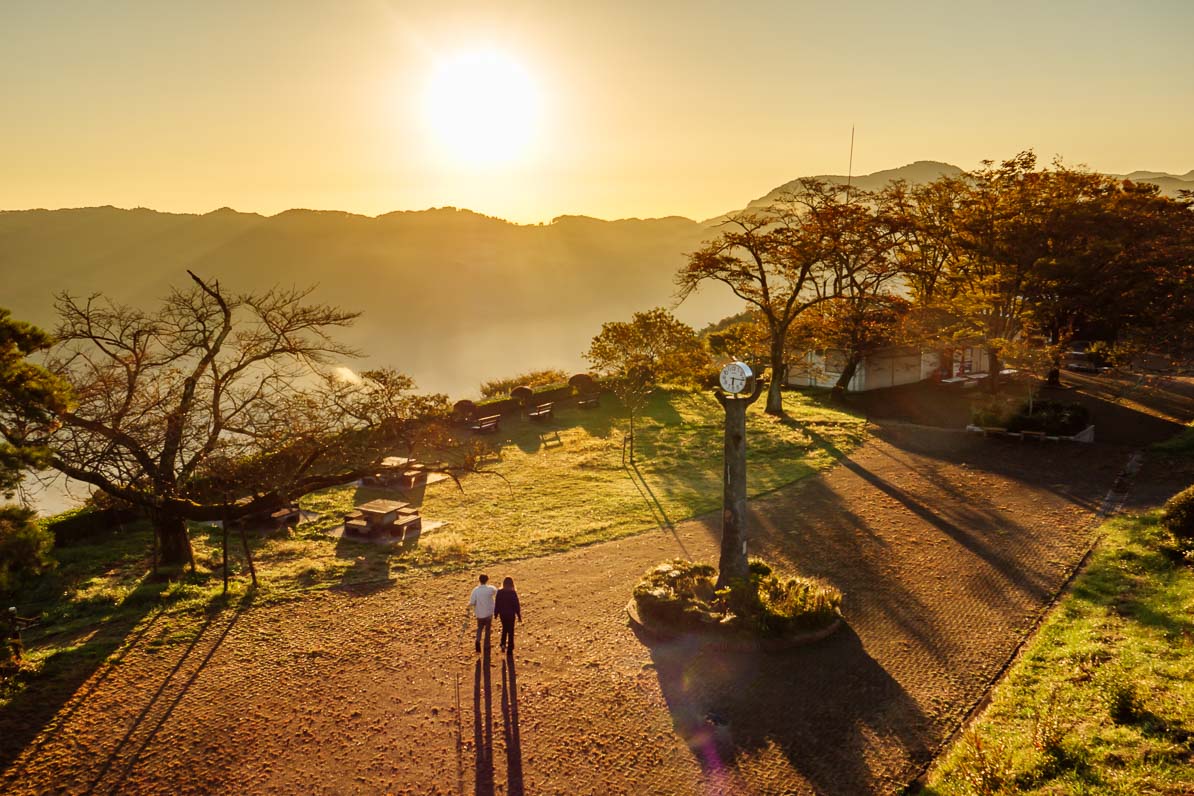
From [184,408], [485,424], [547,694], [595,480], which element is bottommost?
[595,480]

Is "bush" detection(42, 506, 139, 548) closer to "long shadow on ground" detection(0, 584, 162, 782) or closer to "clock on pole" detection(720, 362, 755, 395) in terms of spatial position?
"long shadow on ground" detection(0, 584, 162, 782)

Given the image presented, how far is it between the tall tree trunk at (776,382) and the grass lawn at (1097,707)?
20299mm

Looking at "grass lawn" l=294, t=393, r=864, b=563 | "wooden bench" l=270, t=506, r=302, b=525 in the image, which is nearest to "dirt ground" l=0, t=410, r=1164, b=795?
"grass lawn" l=294, t=393, r=864, b=563

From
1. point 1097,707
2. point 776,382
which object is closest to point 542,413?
point 776,382

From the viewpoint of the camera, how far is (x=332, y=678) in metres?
10.6

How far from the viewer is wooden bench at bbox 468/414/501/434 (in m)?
29.5

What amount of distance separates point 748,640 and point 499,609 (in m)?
4.32

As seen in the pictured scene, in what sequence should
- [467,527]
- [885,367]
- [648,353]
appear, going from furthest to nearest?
[885,367]
[648,353]
[467,527]

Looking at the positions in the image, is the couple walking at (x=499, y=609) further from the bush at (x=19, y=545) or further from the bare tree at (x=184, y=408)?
the bush at (x=19, y=545)

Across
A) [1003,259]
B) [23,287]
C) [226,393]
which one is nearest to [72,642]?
[226,393]

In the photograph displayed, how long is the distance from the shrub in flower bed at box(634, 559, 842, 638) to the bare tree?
6480 mm

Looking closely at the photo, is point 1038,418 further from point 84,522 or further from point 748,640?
point 84,522

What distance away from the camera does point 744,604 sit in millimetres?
11695

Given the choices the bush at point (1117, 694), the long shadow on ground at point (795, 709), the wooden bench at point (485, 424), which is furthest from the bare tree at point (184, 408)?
the bush at point (1117, 694)
